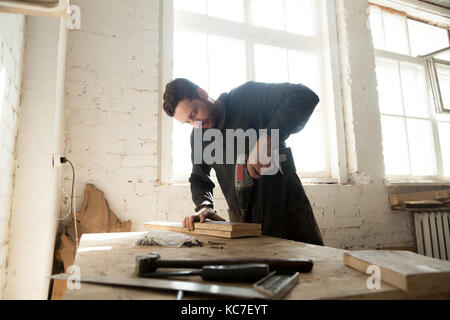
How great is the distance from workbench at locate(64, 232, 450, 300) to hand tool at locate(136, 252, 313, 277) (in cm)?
2

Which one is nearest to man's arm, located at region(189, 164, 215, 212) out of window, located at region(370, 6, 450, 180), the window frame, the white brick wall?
the white brick wall

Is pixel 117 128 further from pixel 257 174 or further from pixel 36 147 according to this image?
pixel 257 174

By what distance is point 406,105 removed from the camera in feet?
12.0

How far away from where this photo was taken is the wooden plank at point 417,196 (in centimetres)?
303

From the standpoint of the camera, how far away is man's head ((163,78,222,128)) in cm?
162

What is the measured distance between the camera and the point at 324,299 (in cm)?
47

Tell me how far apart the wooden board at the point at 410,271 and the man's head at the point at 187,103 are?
122 cm

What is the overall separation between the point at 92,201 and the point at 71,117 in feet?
2.16

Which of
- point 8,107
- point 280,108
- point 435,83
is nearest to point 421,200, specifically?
point 435,83

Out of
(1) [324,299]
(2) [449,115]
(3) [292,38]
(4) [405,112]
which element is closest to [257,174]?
(1) [324,299]

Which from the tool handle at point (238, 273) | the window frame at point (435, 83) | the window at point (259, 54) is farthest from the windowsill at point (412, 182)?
the tool handle at point (238, 273)

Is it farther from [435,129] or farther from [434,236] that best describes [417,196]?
[435,129]

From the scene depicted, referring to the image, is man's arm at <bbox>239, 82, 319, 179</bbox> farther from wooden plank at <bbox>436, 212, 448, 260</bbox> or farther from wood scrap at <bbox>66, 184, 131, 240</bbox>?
wooden plank at <bbox>436, 212, 448, 260</bbox>

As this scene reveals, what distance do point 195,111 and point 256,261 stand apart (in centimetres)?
116
